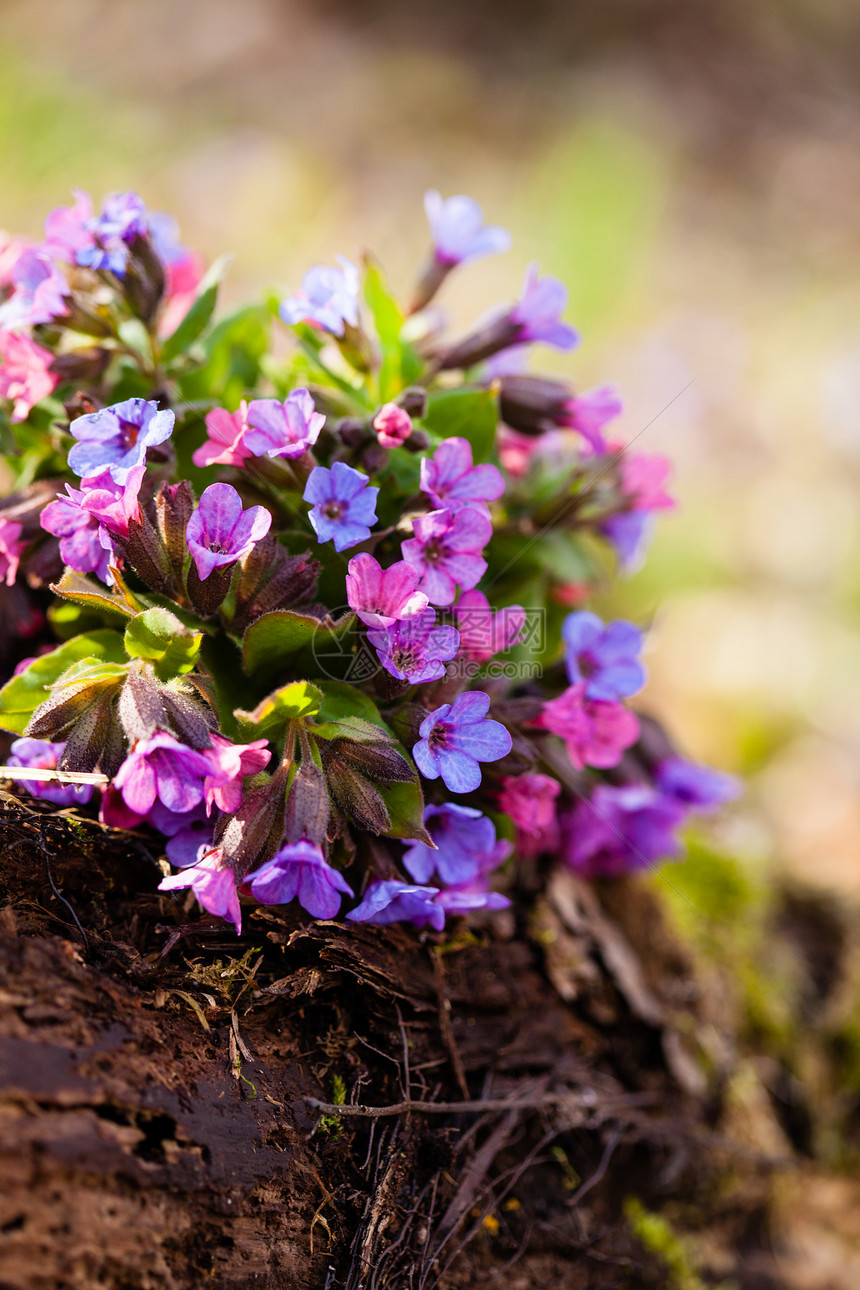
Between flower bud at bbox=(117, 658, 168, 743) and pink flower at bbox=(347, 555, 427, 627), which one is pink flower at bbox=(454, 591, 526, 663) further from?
flower bud at bbox=(117, 658, 168, 743)

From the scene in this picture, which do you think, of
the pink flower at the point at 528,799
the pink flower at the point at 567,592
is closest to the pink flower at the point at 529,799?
the pink flower at the point at 528,799

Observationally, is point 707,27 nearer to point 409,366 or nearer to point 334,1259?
point 409,366

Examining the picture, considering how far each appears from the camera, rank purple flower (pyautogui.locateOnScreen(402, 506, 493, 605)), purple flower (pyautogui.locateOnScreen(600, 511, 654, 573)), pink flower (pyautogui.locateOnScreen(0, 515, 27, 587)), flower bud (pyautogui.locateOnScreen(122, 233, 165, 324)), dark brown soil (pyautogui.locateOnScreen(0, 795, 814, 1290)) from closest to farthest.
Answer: dark brown soil (pyautogui.locateOnScreen(0, 795, 814, 1290))
purple flower (pyautogui.locateOnScreen(402, 506, 493, 605))
pink flower (pyautogui.locateOnScreen(0, 515, 27, 587))
flower bud (pyautogui.locateOnScreen(122, 233, 165, 324))
purple flower (pyautogui.locateOnScreen(600, 511, 654, 573))

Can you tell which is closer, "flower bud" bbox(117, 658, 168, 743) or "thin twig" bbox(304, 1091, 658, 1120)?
"flower bud" bbox(117, 658, 168, 743)

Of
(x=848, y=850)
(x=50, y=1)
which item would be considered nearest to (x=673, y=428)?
(x=848, y=850)

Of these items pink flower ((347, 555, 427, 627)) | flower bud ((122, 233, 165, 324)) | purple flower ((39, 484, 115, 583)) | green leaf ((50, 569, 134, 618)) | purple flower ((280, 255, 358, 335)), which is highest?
purple flower ((280, 255, 358, 335))

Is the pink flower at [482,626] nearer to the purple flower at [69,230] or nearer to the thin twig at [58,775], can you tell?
the thin twig at [58,775]

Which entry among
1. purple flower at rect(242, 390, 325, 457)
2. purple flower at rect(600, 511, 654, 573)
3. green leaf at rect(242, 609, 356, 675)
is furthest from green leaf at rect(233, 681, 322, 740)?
purple flower at rect(600, 511, 654, 573)
